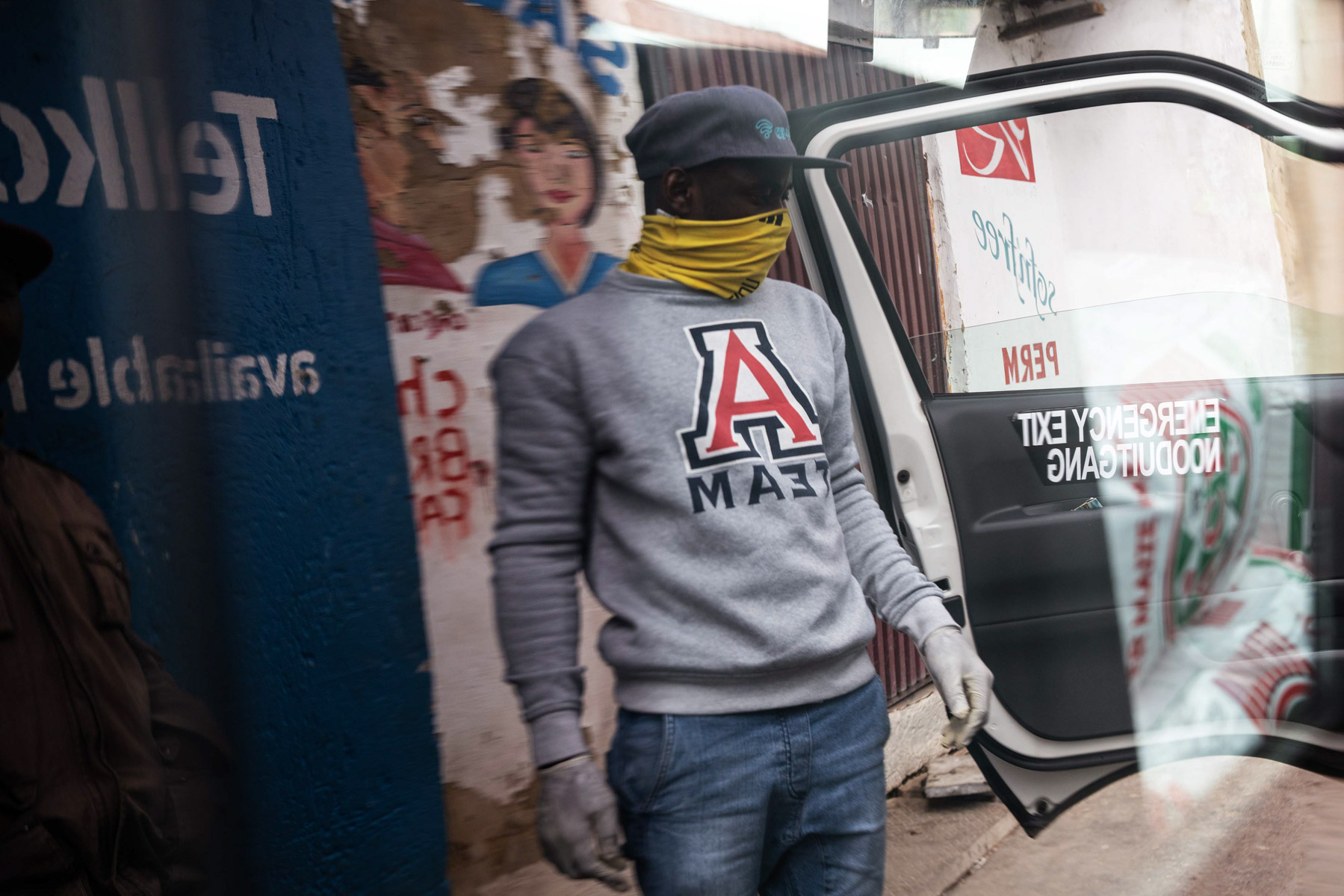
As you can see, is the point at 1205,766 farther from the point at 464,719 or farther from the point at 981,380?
the point at 464,719

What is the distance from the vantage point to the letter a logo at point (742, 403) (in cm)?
130

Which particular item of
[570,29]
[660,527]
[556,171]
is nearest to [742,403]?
[660,527]

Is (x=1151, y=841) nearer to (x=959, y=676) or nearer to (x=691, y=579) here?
(x=959, y=676)

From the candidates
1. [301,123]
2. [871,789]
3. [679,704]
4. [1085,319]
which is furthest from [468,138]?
[1085,319]

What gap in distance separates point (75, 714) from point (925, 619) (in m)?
1.22

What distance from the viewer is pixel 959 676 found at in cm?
150

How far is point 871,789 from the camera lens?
135 cm

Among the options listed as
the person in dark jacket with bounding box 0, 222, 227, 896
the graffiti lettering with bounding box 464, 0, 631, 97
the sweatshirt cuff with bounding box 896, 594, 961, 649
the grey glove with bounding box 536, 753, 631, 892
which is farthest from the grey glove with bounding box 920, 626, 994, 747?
the graffiti lettering with bounding box 464, 0, 631, 97

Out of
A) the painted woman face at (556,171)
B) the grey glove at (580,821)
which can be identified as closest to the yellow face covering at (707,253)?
the grey glove at (580,821)

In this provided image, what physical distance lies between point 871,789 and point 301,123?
4.99 feet

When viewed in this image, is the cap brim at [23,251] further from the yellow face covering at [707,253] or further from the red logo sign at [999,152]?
the red logo sign at [999,152]

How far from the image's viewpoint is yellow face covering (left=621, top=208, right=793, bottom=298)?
1.40 m

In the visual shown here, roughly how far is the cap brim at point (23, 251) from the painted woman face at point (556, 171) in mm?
932

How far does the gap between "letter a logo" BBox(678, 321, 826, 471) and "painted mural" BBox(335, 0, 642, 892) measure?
2.66ft
